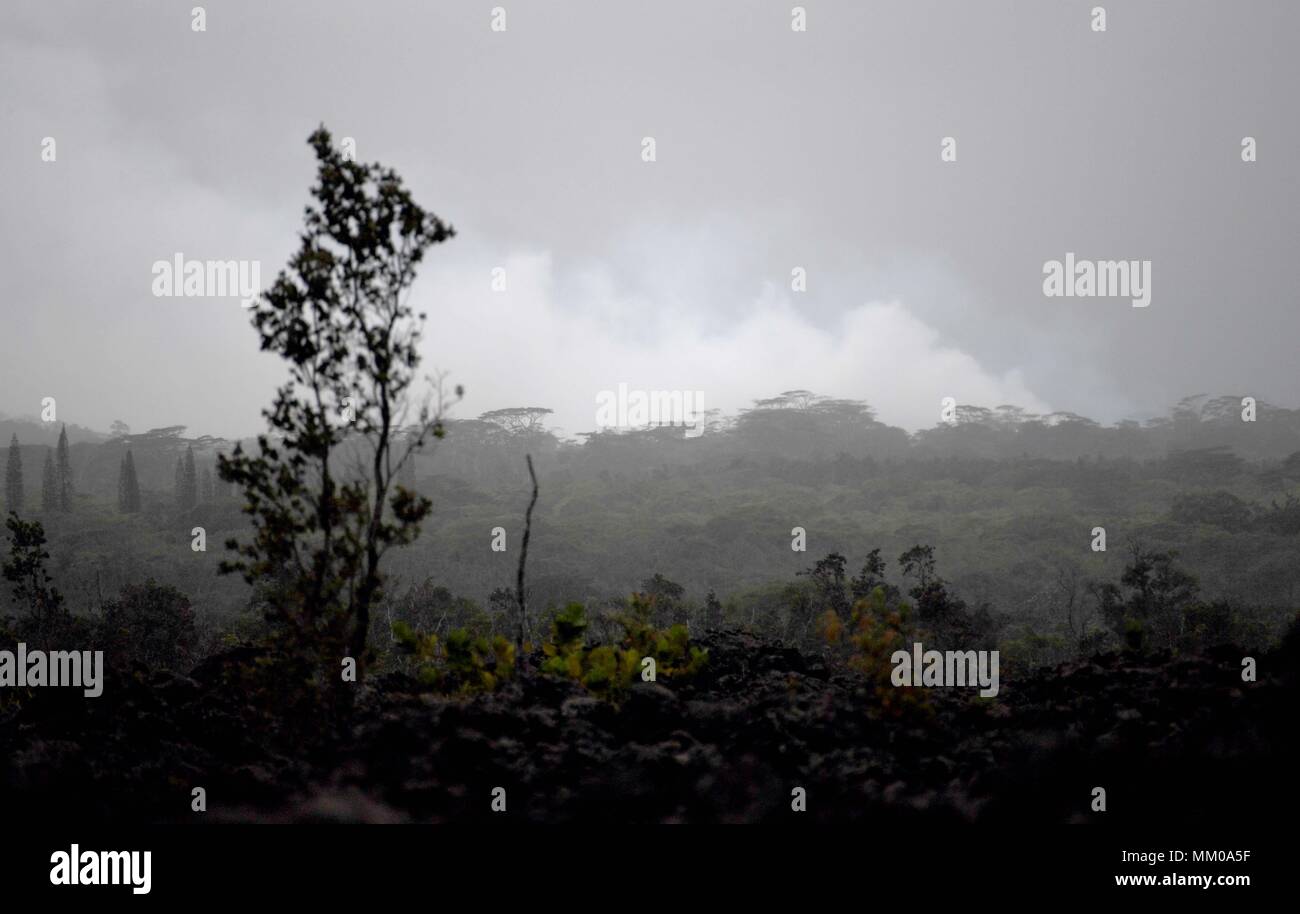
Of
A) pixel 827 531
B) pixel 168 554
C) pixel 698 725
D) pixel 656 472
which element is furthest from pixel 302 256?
pixel 656 472

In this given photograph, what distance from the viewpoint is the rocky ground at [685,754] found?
17.6ft

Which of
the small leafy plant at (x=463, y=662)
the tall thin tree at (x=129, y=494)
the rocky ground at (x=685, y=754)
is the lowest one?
the rocky ground at (x=685, y=754)

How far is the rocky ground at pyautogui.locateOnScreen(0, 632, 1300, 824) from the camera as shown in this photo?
5363 mm

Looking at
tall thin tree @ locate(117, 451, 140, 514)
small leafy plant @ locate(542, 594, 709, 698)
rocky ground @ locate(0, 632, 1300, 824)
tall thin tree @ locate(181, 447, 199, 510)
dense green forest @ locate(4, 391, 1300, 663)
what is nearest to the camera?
rocky ground @ locate(0, 632, 1300, 824)

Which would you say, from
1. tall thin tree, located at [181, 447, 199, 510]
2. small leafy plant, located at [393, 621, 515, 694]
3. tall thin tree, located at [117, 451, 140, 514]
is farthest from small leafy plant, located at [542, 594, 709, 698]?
tall thin tree, located at [117, 451, 140, 514]

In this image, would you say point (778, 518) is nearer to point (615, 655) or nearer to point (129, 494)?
point (129, 494)

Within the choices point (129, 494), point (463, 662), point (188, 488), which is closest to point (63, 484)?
point (129, 494)

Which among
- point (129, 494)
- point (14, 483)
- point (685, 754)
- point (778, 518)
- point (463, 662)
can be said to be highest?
point (14, 483)

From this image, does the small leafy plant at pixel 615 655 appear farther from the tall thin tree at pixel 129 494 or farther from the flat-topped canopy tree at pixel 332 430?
the tall thin tree at pixel 129 494

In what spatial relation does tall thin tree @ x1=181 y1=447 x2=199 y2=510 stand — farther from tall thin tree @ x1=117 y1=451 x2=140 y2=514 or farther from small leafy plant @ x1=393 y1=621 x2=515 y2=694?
small leafy plant @ x1=393 y1=621 x2=515 y2=694

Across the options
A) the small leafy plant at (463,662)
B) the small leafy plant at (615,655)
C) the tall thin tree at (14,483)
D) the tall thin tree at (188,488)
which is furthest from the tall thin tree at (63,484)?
the small leafy plant at (615,655)

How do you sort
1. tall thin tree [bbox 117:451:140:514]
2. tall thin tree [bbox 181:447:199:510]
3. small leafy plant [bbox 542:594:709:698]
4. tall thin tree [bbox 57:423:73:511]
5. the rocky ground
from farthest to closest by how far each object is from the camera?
tall thin tree [bbox 117:451:140:514], tall thin tree [bbox 57:423:73:511], tall thin tree [bbox 181:447:199:510], small leafy plant [bbox 542:594:709:698], the rocky ground

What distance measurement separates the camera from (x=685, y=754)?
239 inches

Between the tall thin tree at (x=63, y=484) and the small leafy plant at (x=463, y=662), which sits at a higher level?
the tall thin tree at (x=63, y=484)
